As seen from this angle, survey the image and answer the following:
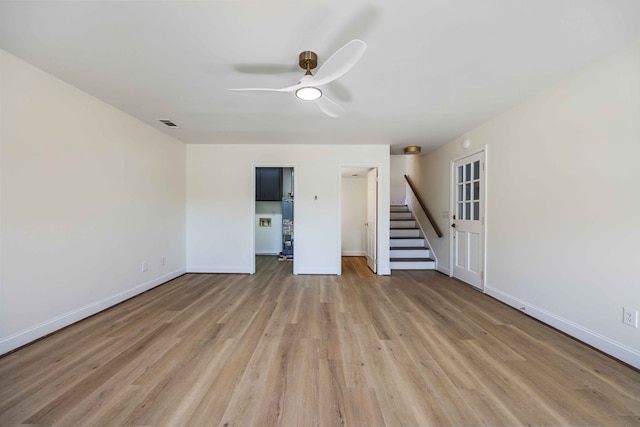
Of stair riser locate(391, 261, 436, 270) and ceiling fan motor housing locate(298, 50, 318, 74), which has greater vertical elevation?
ceiling fan motor housing locate(298, 50, 318, 74)

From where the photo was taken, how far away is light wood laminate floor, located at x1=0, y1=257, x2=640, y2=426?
1.34 m

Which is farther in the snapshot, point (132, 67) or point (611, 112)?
point (132, 67)

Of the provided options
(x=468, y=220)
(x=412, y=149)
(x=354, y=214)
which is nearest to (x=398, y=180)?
(x=354, y=214)

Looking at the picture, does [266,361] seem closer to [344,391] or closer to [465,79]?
[344,391]

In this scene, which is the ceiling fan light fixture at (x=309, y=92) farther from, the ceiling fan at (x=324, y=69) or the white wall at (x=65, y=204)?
the white wall at (x=65, y=204)

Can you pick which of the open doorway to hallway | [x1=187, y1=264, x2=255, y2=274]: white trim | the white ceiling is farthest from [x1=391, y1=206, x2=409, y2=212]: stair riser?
[x1=187, y1=264, x2=255, y2=274]: white trim

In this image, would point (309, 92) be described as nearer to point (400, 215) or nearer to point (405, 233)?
point (405, 233)

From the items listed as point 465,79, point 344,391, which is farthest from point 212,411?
point 465,79

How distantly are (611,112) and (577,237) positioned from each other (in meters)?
1.05

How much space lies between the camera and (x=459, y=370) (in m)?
1.72

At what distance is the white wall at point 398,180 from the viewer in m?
6.68

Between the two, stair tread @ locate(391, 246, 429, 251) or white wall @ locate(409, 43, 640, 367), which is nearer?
white wall @ locate(409, 43, 640, 367)

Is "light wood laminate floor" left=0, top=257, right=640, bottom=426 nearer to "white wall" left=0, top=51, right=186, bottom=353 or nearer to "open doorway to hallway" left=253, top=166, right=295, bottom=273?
"white wall" left=0, top=51, right=186, bottom=353

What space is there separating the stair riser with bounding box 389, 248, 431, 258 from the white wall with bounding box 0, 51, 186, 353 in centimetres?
424
